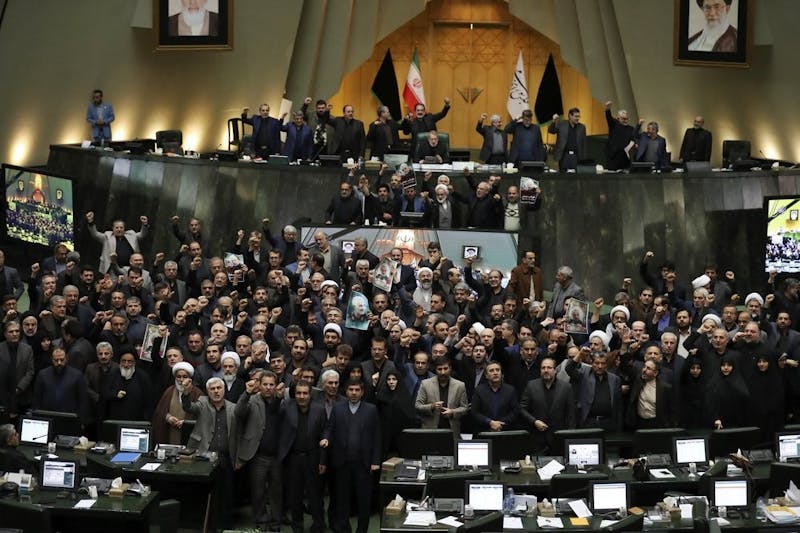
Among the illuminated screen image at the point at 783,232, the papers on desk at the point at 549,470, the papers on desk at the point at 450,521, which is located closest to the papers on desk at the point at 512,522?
the papers on desk at the point at 450,521

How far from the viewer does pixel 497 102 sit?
1155 inches

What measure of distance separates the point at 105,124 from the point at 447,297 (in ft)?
30.4

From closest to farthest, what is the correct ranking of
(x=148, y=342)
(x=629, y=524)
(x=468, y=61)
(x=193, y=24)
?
(x=629, y=524), (x=148, y=342), (x=193, y=24), (x=468, y=61)

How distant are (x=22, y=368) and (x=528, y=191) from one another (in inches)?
296

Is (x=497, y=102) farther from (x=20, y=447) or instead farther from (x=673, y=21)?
(x=20, y=447)

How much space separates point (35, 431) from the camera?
13.2 meters

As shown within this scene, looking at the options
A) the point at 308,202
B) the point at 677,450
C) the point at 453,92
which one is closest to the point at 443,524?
the point at 677,450

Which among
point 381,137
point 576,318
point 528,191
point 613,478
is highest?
point 381,137

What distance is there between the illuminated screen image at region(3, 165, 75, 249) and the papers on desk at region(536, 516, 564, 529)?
10735mm

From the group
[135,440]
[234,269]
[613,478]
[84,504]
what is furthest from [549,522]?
[234,269]

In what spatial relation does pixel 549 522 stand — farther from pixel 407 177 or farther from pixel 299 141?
pixel 299 141

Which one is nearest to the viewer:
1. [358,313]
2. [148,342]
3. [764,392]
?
[148,342]

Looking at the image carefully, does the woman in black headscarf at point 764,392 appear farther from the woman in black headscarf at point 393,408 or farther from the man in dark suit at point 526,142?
the man in dark suit at point 526,142

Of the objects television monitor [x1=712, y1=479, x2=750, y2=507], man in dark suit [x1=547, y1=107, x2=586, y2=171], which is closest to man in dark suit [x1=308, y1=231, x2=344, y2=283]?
man in dark suit [x1=547, y1=107, x2=586, y2=171]
